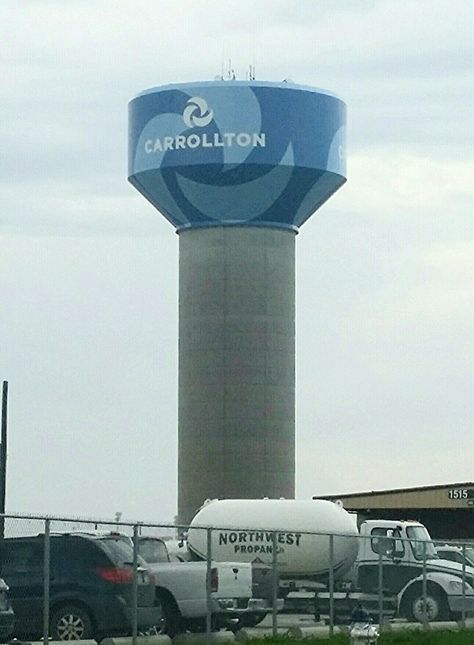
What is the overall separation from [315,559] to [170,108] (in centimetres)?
3409

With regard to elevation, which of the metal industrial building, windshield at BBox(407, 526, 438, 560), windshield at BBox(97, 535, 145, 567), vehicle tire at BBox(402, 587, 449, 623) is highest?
the metal industrial building

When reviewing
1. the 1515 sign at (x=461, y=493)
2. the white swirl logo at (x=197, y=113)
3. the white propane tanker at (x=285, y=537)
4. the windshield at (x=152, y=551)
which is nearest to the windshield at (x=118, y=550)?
the windshield at (x=152, y=551)

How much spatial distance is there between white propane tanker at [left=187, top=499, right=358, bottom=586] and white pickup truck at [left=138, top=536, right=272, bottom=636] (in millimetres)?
7591

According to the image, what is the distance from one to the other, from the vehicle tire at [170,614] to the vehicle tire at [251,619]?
208cm

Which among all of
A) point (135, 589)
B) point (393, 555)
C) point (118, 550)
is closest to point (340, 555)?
point (393, 555)

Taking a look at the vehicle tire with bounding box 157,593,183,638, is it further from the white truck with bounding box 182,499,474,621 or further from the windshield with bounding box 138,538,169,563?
the white truck with bounding box 182,499,474,621

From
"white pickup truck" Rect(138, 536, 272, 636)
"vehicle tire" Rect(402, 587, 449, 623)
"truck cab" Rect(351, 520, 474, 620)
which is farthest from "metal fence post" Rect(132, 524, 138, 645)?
"vehicle tire" Rect(402, 587, 449, 623)

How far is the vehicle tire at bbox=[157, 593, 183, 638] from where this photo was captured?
28484mm

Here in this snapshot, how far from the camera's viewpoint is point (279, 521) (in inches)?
1645

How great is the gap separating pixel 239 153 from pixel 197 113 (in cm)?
285

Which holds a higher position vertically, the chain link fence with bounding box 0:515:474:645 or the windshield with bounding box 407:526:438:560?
the windshield with bounding box 407:526:438:560

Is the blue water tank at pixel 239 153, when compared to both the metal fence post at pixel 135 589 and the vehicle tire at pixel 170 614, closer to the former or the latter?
the vehicle tire at pixel 170 614

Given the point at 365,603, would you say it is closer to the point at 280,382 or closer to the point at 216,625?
the point at 216,625

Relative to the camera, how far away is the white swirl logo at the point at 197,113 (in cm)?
6956
